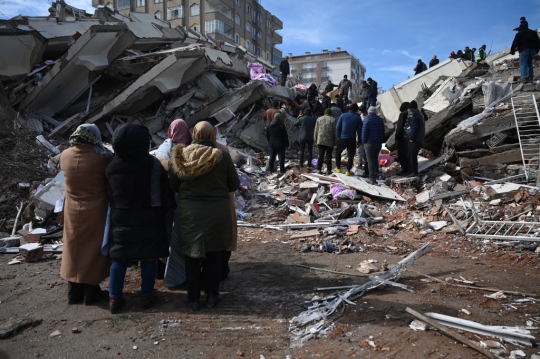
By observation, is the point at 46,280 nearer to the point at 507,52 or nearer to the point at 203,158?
the point at 203,158

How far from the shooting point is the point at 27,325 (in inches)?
127

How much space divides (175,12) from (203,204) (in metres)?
44.6

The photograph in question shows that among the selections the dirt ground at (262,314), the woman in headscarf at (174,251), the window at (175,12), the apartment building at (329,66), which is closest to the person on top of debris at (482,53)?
the dirt ground at (262,314)

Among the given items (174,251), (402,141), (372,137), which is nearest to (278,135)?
(372,137)

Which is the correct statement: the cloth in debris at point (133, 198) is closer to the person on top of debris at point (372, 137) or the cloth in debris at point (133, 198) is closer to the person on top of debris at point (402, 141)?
the person on top of debris at point (372, 137)

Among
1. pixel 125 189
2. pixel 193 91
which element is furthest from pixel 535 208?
pixel 193 91

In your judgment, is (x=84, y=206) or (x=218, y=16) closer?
(x=84, y=206)

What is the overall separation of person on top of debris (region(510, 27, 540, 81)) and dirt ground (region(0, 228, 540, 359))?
752cm

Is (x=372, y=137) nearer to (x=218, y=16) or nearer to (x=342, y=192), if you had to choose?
(x=342, y=192)

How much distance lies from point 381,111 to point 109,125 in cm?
998

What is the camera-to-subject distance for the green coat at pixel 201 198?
10.6 feet

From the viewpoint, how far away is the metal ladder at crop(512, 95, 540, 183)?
7906 mm

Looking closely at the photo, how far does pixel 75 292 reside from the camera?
3.61 m

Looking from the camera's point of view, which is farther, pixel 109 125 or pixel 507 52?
pixel 507 52
